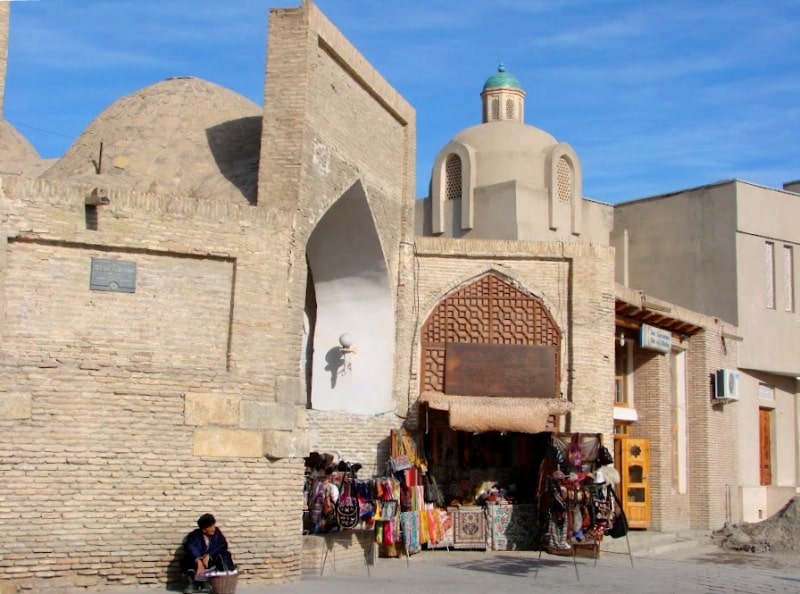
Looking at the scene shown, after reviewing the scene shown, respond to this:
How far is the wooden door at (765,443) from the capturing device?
744 inches

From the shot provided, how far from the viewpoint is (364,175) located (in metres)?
12.3

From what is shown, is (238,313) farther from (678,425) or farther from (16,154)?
(678,425)

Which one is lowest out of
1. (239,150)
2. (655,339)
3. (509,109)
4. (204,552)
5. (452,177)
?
(204,552)

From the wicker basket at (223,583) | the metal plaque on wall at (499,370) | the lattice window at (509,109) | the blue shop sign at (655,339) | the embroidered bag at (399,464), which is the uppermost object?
the lattice window at (509,109)

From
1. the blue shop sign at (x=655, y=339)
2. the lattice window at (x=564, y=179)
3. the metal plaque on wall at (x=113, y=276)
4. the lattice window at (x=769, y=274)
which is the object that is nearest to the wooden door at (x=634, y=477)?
the blue shop sign at (x=655, y=339)

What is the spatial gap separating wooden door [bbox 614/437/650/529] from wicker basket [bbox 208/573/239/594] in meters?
8.68

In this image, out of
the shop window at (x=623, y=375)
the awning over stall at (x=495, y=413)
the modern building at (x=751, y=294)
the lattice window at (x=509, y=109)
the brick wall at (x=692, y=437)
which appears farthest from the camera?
the lattice window at (x=509, y=109)

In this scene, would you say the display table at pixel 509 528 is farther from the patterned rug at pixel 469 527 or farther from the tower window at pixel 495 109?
the tower window at pixel 495 109

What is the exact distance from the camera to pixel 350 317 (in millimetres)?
13242

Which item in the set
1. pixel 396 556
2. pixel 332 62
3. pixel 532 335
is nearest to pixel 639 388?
pixel 532 335

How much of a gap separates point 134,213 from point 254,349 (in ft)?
5.70

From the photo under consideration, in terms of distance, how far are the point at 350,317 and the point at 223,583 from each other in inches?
201

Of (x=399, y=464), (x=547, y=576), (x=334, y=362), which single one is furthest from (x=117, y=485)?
(x=547, y=576)

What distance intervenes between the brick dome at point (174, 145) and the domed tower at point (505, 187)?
27.8 ft
